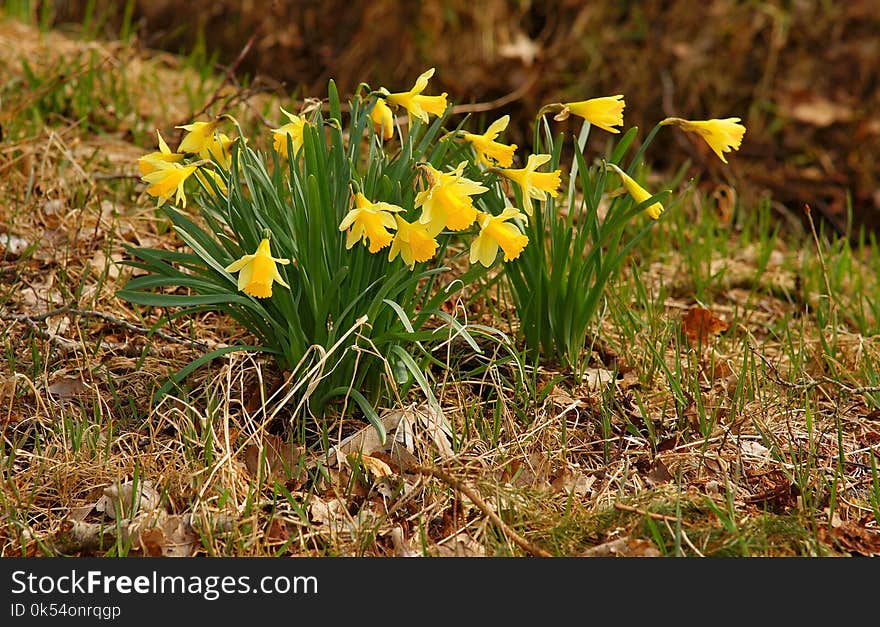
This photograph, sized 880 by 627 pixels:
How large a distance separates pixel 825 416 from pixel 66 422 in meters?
1.90

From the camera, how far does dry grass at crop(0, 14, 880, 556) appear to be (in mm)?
2090

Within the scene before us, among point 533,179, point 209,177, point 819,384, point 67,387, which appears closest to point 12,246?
point 67,387

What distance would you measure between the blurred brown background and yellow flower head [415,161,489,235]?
313cm

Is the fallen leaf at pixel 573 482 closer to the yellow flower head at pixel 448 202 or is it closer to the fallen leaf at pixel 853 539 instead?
the fallen leaf at pixel 853 539

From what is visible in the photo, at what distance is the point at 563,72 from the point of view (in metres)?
5.34

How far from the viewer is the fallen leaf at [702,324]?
9.71ft

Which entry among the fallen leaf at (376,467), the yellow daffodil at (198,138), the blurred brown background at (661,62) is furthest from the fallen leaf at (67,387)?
the blurred brown background at (661,62)

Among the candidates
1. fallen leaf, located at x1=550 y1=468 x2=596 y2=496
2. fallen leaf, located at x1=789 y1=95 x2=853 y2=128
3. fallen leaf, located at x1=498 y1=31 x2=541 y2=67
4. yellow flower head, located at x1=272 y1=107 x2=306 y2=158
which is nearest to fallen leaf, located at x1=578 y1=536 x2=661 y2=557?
fallen leaf, located at x1=550 y1=468 x2=596 y2=496

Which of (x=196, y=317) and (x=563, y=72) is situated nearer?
(x=196, y=317)

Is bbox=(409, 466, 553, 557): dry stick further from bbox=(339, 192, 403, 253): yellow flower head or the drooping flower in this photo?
the drooping flower

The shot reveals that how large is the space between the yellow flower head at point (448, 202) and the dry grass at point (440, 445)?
1.48ft

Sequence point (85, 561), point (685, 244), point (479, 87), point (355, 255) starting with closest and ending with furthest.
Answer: point (85, 561) → point (355, 255) → point (685, 244) → point (479, 87)

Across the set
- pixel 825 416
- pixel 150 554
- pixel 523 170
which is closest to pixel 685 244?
pixel 825 416

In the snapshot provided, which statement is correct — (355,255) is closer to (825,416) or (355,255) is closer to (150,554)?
(150,554)
